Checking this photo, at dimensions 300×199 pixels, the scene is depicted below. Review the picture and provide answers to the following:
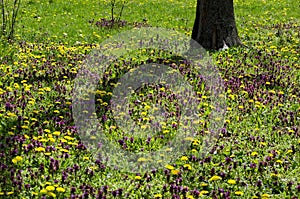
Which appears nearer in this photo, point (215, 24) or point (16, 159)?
point (16, 159)

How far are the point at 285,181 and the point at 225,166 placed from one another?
732mm

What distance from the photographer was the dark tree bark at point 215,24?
10.4 meters

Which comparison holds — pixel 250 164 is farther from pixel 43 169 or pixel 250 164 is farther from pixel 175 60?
pixel 175 60

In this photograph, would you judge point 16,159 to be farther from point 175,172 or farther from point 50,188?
point 175,172

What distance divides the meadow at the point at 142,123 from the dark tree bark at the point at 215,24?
0.44 meters

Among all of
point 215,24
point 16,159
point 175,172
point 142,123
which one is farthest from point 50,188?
point 215,24

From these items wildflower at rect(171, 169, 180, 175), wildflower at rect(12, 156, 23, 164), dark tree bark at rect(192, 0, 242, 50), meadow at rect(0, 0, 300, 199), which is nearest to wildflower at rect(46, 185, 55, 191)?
meadow at rect(0, 0, 300, 199)

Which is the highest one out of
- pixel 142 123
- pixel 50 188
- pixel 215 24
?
pixel 215 24

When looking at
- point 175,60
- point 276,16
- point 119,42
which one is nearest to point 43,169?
point 175,60

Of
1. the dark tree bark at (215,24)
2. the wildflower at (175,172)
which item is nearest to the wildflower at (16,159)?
the wildflower at (175,172)

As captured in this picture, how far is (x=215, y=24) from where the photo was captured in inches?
409

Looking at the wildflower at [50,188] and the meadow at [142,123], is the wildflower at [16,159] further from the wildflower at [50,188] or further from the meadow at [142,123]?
the wildflower at [50,188]

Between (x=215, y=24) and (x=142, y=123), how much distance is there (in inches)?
182

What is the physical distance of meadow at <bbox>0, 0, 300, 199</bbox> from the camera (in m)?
5.03
